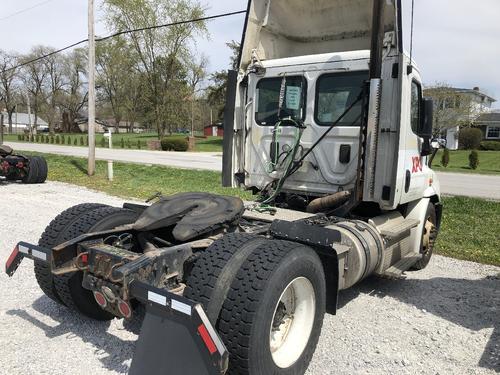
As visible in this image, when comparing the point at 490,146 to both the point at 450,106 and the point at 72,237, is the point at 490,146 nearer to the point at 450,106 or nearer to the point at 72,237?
the point at 450,106

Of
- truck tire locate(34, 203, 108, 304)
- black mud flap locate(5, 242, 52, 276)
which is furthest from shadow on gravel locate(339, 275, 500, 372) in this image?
black mud flap locate(5, 242, 52, 276)

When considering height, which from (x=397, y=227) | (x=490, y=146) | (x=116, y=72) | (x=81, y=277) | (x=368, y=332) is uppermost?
(x=116, y=72)

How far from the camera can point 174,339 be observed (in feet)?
8.02

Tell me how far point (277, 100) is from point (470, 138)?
42.3 metres

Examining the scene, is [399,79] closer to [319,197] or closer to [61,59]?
[319,197]

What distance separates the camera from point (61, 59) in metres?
72.8

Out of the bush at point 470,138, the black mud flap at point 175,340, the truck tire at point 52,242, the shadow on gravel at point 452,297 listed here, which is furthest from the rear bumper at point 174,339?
the bush at point 470,138

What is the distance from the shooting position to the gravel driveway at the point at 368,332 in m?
3.31

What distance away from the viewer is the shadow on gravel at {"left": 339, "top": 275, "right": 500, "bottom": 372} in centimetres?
424

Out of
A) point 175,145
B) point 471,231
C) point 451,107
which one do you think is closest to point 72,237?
point 471,231

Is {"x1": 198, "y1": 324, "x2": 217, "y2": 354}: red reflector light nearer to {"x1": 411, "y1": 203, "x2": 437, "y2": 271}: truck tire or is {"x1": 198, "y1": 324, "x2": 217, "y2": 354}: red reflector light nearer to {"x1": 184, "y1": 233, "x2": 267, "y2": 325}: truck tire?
{"x1": 184, "y1": 233, "x2": 267, "y2": 325}: truck tire

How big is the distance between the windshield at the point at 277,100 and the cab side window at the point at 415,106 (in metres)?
1.23

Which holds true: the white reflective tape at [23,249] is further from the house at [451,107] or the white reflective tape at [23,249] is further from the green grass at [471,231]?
the house at [451,107]

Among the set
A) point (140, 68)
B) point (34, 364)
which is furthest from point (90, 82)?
point (140, 68)
